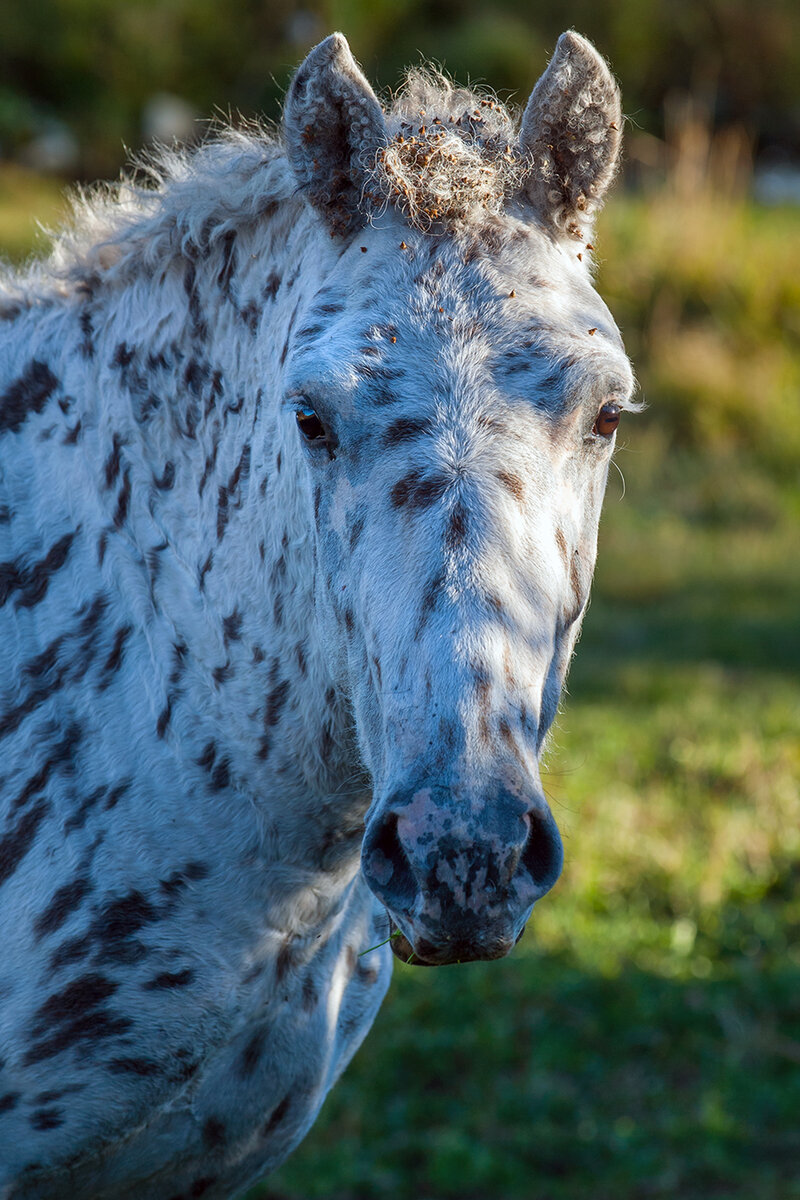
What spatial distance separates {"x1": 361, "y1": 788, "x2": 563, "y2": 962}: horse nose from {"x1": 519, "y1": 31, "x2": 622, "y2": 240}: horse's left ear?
3.41 feet

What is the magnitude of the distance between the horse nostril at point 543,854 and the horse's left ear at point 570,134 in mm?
1033

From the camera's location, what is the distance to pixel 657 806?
5004mm

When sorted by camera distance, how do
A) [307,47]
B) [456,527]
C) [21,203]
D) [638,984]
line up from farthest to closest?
[307,47] < [21,203] < [638,984] < [456,527]

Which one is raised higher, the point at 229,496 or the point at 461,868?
the point at 229,496

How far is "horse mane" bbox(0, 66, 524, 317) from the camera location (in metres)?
1.83

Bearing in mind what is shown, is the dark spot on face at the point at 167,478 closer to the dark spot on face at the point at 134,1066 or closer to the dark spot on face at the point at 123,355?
the dark spot on face at the point at 123,355

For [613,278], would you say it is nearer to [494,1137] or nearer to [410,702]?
[494,1137]

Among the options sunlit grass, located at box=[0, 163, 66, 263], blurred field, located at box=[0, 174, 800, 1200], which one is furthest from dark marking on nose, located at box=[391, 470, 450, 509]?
sunlit grass, located at box=[0, 163, 66, 263]

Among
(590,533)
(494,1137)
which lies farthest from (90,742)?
(494,1137)

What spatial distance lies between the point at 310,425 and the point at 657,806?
3655 millimetres

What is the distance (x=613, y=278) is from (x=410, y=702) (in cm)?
986

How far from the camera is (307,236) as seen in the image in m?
1.99

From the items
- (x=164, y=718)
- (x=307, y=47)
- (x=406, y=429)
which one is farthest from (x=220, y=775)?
(x=307, y=47)

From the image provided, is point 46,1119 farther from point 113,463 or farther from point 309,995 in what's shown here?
point 113,463
